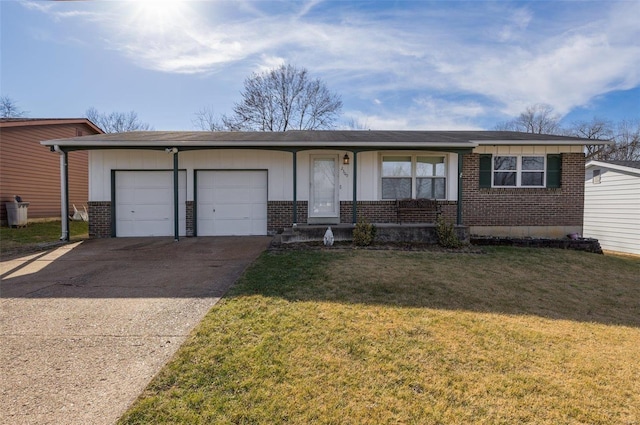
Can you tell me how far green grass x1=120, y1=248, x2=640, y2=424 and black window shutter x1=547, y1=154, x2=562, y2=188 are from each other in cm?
616

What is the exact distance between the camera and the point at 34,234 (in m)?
11.1

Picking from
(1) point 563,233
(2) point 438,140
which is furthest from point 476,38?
(1) point 563,233

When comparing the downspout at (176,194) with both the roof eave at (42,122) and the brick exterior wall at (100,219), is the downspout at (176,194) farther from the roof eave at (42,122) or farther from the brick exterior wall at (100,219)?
the roof eave at (42,122)

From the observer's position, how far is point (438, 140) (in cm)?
975

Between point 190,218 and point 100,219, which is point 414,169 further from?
point 100,219

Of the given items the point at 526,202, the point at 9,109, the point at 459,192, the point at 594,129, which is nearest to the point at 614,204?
the point at 526,202

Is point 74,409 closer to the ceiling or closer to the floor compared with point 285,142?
closer to the floor

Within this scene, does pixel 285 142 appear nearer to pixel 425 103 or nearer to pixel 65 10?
pixel 65 10

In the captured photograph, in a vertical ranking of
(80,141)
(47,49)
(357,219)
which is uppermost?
(47,49)

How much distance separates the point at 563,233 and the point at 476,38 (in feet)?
24.3

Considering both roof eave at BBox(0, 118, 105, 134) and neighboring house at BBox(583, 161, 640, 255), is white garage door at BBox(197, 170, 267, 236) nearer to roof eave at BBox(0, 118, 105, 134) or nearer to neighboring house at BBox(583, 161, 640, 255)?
roof eave at BBox(0, 118, 105, 134)

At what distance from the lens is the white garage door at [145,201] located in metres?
10.2

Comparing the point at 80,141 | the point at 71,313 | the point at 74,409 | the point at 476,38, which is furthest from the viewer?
the point at 476,38

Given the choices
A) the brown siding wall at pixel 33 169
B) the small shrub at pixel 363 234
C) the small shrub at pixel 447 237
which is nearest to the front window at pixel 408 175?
the small shrub at pixel 447 237
